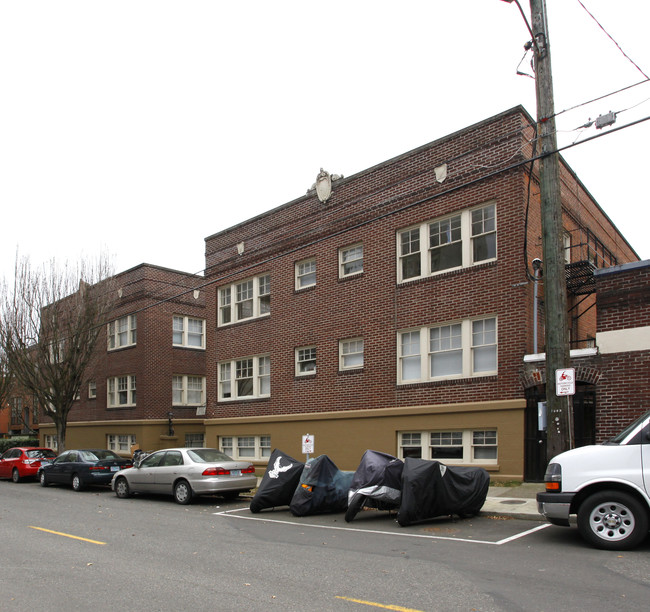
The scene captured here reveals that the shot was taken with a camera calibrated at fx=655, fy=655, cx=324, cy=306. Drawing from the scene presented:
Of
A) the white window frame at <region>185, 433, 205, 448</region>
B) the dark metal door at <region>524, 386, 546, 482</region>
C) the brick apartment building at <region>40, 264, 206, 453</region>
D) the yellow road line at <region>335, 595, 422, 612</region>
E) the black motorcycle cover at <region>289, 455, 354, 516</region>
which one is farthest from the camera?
the white window frame at <region>185, 433, 205, 448</region>

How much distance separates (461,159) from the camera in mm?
17359

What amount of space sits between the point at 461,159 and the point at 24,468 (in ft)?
61.1

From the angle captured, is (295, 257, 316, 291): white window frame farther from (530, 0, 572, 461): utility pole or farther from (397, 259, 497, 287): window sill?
(530, 0, 572, 461): utility pole

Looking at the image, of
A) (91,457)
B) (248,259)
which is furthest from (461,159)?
(91,457)

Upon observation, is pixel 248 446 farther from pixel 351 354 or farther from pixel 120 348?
pixel 120 348

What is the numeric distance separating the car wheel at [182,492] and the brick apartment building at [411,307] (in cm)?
548

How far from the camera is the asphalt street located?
628 centimetres

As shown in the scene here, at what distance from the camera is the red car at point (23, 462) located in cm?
2370

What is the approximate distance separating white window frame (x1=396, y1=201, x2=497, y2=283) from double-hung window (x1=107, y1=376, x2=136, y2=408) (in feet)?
54.3

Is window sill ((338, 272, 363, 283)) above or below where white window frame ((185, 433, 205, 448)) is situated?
above

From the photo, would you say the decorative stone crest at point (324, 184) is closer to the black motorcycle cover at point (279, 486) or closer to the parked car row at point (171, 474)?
the parked car row at point (171, 474)

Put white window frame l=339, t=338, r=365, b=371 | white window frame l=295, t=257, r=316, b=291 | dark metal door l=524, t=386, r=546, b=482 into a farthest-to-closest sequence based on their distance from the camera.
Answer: white window frame l=295, t=257, r=316, b=291 → white window frame l=339, t=338, r=365, b=371 → dark metal door l=524, t=386, r=546, b=482

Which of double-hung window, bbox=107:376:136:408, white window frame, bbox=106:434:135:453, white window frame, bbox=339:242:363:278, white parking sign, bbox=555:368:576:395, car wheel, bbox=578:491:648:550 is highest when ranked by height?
white window frame, bbox=339:242:363:278

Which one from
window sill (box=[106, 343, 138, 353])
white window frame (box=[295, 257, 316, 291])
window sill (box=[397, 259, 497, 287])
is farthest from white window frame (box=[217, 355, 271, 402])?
window sill (box=[106, 343, 138, 353])
